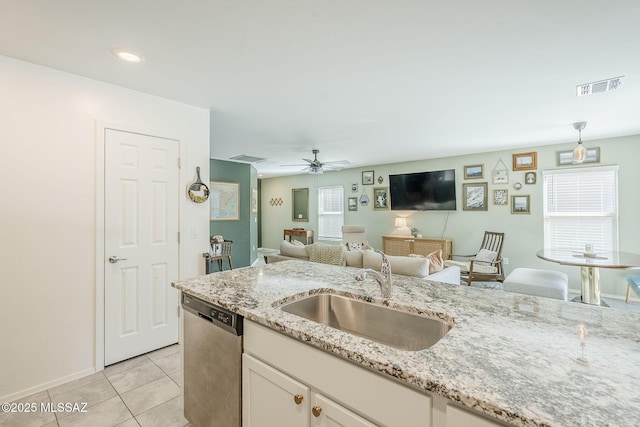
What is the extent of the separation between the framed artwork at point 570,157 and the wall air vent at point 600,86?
2.55 meters

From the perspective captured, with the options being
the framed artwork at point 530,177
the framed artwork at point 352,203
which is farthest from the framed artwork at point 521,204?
the framed artwork at point 352,203

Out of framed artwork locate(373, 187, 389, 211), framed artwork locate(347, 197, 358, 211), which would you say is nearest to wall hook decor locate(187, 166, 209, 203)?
framed artwork locate(373, 187, 389, 211)

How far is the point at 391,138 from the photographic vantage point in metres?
4.50

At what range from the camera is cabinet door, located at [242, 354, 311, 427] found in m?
1.12

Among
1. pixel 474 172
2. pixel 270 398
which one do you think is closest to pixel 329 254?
pixel 270 398

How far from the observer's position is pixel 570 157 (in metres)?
4.75

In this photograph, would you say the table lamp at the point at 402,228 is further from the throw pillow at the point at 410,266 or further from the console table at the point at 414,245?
the throw pillow at the point at 410,266

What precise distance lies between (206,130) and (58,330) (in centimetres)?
217

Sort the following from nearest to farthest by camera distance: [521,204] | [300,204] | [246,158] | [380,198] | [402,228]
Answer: [521,204]
[246,158]
[402,228]
[380,198]
[300,204]

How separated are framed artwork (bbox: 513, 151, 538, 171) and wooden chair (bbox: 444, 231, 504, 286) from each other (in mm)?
1247

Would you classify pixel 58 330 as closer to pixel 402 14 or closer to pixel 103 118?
pixel 103 118

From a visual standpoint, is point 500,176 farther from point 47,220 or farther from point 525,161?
point 47,220

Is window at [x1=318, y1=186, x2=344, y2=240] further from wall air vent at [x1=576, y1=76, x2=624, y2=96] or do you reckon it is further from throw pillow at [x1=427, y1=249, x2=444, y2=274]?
wall air vent at [x1=576, y1=76, x2=624, y2=96]

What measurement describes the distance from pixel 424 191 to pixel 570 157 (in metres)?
2.42
